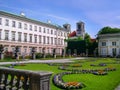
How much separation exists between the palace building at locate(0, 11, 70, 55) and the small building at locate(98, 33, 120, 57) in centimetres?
1361

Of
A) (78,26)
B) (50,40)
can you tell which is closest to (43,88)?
(50,40)

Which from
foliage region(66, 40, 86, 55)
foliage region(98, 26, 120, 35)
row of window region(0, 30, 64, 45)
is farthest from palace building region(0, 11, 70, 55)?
foliage region(98, 26, 120, 35)

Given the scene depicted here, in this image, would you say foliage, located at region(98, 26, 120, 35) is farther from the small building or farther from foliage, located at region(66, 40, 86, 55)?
foliage, located at region(66, 40, 86, 55)

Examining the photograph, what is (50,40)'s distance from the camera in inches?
2717

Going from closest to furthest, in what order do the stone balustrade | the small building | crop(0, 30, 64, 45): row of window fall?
the stone balustrade
crop(0, 30, 64, 45): row of window
the small building

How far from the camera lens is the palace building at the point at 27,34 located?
50969 millimetres

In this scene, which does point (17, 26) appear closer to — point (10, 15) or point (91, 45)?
point (10, 15)

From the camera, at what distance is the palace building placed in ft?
167

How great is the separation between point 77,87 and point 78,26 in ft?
276

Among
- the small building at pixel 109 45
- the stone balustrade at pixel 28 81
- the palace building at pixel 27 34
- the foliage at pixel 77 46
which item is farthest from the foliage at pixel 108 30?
the stone balustrade at pixel 28 81

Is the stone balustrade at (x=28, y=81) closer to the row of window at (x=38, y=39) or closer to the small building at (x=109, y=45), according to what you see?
the row of window at (x=38, y=39)

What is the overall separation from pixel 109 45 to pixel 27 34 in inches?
1194

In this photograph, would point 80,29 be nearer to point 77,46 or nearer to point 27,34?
point 77,46

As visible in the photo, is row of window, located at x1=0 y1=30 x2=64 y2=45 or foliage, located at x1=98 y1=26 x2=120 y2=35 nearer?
row of window, located at x1=0 y1=30 x2=64 y2=45
